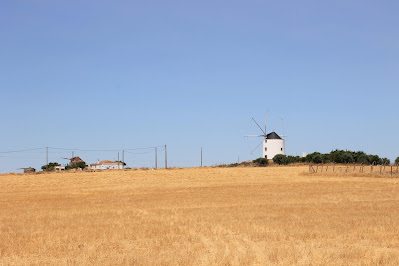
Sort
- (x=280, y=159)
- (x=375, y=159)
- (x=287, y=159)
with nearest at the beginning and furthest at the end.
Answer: (x=375, y=159)
(x=287, y=159)
(x=280, y=159)

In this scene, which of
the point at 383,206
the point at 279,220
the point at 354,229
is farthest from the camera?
the point at 383,206

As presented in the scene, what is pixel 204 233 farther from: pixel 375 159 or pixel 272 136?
pixel 272 136

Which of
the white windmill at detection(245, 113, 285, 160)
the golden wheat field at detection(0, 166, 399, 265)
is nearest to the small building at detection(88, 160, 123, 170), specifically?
the white windmill at detection(245, 113, 285, 160)

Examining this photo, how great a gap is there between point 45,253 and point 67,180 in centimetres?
5460

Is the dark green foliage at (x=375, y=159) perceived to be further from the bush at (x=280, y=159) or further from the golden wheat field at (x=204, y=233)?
the golden wheat field at (x=204, y=233)

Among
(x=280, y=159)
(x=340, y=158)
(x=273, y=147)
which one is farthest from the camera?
(x=273, y=147)

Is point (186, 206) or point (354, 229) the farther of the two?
point (186, 206)

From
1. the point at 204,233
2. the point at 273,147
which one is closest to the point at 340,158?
the point at 273,147

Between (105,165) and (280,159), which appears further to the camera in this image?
(105,165)

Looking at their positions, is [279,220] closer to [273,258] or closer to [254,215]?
[254,215]

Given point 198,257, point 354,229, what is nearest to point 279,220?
point 354,229

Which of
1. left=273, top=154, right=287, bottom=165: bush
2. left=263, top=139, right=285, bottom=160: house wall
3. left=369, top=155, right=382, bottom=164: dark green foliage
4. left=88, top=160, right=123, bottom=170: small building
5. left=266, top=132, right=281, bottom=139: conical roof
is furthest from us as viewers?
left=88, top=160, right=123, bottom=170: small building

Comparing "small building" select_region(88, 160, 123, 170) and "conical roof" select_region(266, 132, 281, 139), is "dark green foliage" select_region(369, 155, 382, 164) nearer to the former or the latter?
"conical roof" select_region(266, 132, 281, 139)

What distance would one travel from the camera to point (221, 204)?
1388 inches
